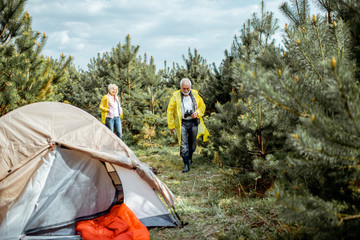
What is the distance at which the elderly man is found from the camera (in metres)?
5.52

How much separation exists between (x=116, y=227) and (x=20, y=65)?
514cm

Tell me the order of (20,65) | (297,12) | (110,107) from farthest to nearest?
1. (110,107)
2. (20,65)
3. (297,12)

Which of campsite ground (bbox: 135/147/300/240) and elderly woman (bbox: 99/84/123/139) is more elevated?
elderly woman (bbox: 99/84/123/139)

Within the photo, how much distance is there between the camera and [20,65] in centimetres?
616

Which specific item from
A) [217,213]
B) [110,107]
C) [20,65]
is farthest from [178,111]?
[20,65]

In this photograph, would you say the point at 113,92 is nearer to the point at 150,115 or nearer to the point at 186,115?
the point at 150,115

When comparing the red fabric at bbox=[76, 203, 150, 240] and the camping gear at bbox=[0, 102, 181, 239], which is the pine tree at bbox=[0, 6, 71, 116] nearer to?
the camping gear at bbox=[0, 102, 181, 239]

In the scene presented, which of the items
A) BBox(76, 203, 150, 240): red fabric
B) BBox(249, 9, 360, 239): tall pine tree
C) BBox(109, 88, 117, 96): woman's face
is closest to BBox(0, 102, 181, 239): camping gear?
BBox(76, 203, 150, 240): red fabric

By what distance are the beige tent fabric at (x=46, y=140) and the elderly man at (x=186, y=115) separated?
7.56 feet

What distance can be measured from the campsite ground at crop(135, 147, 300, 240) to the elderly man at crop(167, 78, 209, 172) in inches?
30.6

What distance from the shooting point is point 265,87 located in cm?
140

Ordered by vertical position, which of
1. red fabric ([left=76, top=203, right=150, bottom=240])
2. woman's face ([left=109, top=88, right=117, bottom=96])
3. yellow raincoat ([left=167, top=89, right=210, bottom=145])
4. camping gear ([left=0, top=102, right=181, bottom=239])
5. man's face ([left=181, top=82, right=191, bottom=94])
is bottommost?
red fabric ([left=76, top=203, right=150, bottom=240])

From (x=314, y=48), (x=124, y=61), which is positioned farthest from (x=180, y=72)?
(x=314, y=48)

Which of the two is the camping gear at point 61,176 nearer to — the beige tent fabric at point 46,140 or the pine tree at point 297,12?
the beige tent fabric at point 46,140
